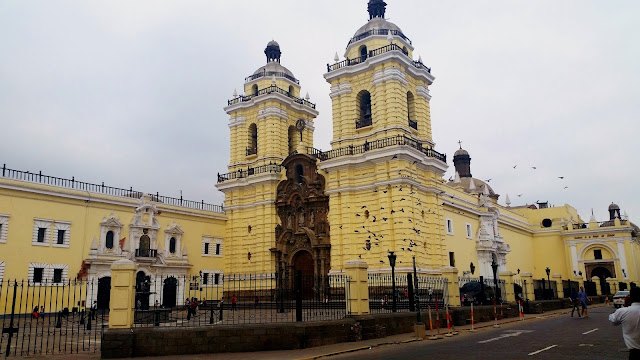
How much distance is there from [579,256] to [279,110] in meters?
35.3

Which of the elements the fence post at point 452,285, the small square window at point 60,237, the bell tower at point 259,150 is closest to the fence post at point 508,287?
the fence post at point 452,285

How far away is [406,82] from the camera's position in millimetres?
30047

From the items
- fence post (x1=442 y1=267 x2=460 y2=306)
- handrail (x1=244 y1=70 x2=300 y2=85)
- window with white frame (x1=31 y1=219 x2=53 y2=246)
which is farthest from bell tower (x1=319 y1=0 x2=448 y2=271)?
window with white frame (x1=31 y1=219 x2=53 y2=246)

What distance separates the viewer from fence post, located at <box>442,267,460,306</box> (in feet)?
67.6

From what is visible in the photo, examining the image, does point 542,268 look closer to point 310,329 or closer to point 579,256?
point 579,256

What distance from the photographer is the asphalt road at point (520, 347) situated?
430 inches

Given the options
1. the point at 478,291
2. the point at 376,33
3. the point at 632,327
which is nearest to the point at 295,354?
the point at 632,327

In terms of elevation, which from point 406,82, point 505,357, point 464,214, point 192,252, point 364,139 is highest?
point 406,82

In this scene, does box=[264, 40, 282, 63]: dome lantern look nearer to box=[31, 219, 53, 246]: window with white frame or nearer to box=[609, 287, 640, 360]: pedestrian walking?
box=[31, 219, 53, 246]: window with white frame

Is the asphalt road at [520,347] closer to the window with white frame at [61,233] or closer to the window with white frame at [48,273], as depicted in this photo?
the window with white frame at [48,273]

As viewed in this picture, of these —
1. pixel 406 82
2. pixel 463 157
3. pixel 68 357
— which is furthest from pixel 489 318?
pixel 463 157

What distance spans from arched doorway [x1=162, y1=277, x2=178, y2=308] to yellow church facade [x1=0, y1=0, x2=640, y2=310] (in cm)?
24

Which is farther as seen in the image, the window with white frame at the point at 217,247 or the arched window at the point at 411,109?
the window with white frame at the point at 217,247

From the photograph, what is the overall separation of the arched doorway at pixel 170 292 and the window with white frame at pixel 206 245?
330 centimetres
